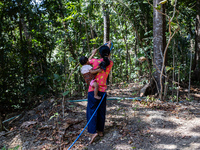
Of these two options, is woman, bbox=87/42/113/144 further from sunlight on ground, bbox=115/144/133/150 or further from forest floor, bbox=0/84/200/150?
sunlight on ground, bbox=115/144/133/150

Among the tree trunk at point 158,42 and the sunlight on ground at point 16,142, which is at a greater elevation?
Answer: the tree trunk at point 158,42

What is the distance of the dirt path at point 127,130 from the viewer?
A: 112 inches

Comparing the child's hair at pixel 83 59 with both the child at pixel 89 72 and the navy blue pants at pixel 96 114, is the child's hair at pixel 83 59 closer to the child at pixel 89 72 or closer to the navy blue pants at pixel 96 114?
the child at pixel 89 72

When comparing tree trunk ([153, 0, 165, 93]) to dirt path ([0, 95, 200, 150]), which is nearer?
dirt path ([0, 95, 200, 150])

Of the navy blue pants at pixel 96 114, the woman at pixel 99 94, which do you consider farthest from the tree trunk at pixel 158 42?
the navy blue pants at pixel 96 114

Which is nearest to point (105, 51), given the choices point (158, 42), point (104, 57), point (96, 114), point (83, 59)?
point (104, 57)

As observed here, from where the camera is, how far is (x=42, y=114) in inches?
174

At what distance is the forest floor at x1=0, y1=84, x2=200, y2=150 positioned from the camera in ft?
9.35

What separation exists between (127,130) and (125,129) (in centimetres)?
5

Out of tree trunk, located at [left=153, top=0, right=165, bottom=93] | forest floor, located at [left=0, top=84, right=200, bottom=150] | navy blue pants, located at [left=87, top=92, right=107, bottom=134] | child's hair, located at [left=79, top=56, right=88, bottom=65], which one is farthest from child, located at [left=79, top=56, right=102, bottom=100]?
tree trunk, located at [left=153, top=0, right=165, bottom=93]

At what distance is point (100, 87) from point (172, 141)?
4.78ft

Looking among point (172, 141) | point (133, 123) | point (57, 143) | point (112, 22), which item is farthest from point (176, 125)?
point (112, 22)

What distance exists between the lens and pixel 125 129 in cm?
329

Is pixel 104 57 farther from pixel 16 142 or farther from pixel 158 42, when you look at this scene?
pixel 158 42
